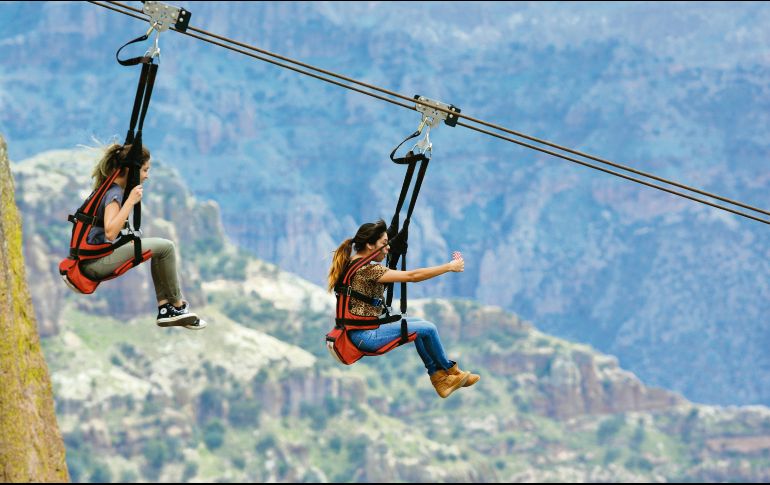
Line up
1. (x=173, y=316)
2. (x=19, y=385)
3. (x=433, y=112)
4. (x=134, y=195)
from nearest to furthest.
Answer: (x=19, y=385) → (x=134, y=195) → (x=173, y=316) → (x=433, y=112)

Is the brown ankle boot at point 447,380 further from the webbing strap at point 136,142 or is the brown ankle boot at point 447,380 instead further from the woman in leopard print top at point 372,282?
the webbing strap at point 136,142

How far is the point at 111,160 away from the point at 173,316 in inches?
74.8

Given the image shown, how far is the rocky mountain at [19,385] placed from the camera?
15328mm

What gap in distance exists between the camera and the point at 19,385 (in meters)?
16.1

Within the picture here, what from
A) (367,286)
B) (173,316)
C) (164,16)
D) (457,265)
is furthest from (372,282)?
(164,16)

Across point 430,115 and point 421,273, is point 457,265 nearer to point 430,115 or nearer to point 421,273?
point 421,273

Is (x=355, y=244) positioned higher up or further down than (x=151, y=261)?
higher up

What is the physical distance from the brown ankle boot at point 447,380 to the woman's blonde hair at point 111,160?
4.60 metres

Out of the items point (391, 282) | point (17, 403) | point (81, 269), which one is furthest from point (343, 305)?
point (17, 403)

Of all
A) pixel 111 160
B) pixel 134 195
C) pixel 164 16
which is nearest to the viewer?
pixel 164 16

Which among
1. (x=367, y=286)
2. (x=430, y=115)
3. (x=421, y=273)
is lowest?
(x=367, y=286)

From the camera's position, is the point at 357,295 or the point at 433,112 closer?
the point at 433,112

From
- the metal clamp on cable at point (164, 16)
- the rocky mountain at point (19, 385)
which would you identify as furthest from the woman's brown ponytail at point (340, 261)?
the rocky mountain at point (19, 385)

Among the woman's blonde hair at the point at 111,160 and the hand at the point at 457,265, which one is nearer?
the woman's blonde hair at the point at 111,160
